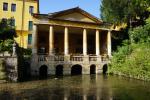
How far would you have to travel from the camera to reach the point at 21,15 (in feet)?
198

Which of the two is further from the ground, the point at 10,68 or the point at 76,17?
the point at 76,17

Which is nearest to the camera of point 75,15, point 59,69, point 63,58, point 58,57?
point 58,57

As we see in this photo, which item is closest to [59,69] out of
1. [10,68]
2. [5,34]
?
[5,34]

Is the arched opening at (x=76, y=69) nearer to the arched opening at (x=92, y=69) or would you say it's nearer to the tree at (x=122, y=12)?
the arched opening at (x=92, y=69)

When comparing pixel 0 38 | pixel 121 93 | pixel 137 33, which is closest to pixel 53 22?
pixel 0 38

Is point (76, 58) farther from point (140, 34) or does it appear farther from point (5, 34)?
point (5, 34)

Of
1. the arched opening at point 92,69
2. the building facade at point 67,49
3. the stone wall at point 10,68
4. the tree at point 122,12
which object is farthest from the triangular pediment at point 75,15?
the stone wall at point 10,68

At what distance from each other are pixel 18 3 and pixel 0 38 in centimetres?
1942

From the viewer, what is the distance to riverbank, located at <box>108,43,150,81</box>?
122 feet

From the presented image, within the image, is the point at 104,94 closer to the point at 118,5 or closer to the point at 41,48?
the point at 118,5

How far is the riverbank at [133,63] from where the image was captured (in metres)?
37.0

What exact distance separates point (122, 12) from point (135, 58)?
14500mm

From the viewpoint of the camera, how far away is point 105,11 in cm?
5422

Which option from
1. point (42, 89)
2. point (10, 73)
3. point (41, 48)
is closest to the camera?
point (42, 89)
